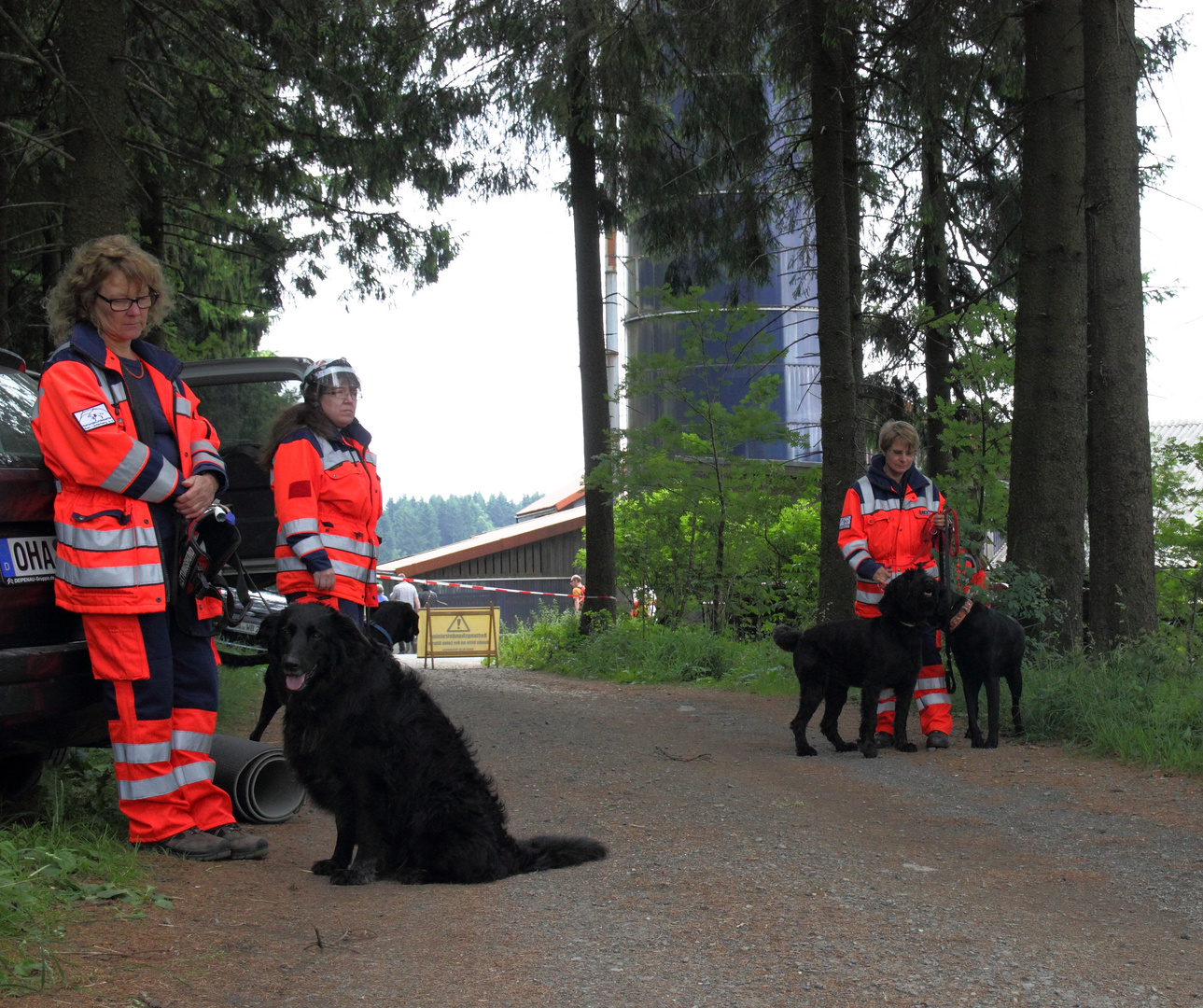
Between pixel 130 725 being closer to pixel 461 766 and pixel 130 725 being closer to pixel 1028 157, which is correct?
pixel 461 766

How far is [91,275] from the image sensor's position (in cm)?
414

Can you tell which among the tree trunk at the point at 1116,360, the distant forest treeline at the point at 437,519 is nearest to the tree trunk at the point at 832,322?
the tree trunk at the point at 1116,360

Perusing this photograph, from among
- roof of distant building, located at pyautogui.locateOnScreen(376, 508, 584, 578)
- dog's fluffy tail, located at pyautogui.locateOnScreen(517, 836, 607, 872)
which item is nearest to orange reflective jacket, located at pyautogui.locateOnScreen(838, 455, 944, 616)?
dog's fluffy tail, located at pyautogui.locateOnScreen(517, 836, 607, 872)

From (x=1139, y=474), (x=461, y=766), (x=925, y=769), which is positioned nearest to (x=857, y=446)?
(x=1139, y=474)

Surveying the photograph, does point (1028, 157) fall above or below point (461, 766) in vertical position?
above

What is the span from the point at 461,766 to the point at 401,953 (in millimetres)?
1061

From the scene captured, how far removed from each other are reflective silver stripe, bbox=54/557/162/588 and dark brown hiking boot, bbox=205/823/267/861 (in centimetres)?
107

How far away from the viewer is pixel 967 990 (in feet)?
9.40

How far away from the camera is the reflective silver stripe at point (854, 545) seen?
270 inches

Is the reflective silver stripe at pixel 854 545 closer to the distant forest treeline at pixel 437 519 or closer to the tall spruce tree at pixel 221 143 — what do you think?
the tall spruce tree at pixel 221 143

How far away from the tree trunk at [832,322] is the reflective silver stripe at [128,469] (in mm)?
8051

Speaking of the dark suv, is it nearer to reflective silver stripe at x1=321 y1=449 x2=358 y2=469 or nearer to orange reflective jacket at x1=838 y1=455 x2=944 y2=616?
reflective silver stripe at x1=321 y1=449 x2=358 y2=469

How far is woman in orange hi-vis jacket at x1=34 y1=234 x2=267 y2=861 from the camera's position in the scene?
390 centimetres

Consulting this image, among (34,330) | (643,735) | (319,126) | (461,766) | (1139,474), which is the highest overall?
(319,126)
